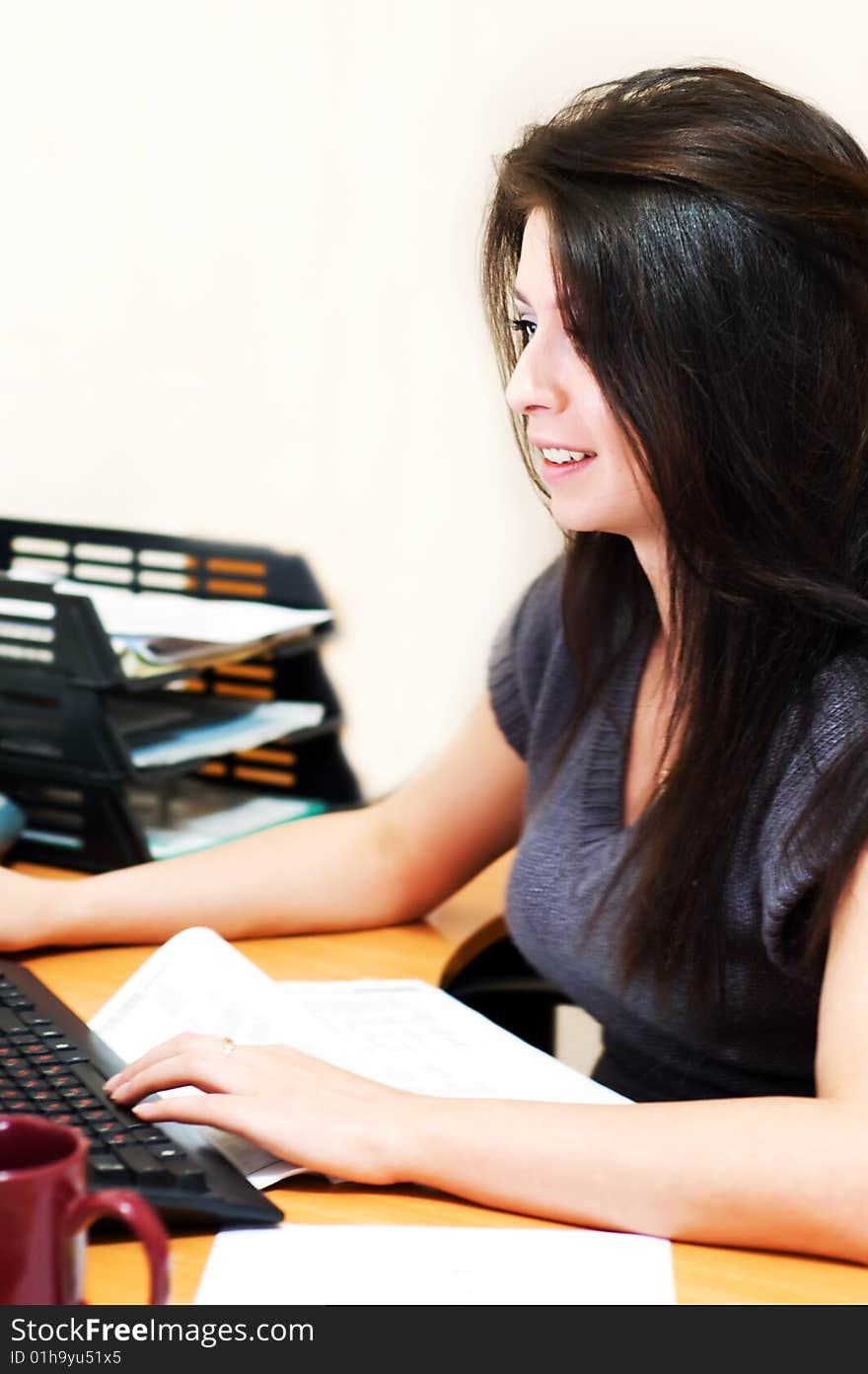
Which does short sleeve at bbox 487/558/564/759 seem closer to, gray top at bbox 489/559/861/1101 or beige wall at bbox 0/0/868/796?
gray top at bbox 489/559/861/1101

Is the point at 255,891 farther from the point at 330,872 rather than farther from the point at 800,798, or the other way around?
the point at 800,798

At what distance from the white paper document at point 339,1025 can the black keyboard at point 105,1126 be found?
0.13 feet

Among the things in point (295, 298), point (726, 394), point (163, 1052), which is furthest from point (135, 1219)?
point (295, 298)

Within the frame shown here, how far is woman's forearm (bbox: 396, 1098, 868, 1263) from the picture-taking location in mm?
806

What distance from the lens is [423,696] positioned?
5.72 ft

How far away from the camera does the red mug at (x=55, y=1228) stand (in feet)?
1.93

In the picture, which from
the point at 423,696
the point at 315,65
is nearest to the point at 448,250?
the point at 315,65

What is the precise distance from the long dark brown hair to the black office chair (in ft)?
1.30

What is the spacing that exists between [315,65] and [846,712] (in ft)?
3.29

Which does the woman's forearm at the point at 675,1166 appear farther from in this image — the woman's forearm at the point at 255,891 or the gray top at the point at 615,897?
the woman's forearm at the point at 255,891

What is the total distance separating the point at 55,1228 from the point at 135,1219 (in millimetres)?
34

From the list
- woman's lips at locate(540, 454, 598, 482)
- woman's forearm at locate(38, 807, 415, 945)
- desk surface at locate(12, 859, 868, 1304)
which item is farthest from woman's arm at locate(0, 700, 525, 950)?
woman's lips at locate(540, 454, 598, 482)

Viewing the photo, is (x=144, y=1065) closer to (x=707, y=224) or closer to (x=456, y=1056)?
(x=456, y=1056)

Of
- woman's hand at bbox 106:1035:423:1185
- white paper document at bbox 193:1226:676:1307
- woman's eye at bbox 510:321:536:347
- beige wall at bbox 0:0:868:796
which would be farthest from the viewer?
beige wall at bbox 0:0:868:796
